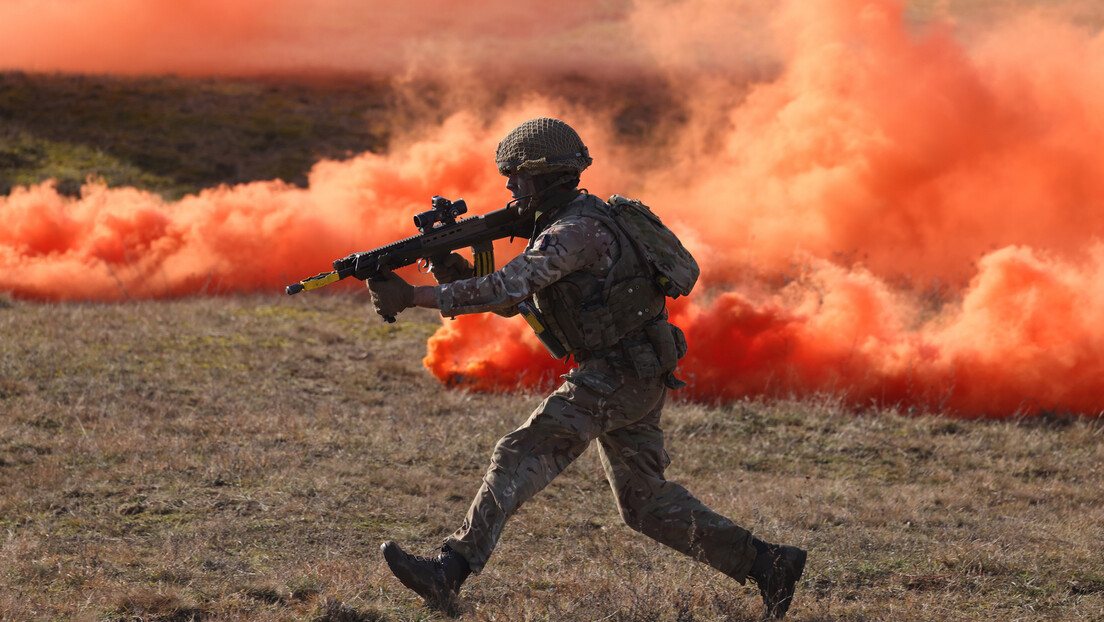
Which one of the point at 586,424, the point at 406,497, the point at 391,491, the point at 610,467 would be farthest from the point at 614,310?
the point at 391,491

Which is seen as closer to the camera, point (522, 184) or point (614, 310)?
point (614, 310)

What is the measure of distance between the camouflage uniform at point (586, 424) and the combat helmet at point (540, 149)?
17cm

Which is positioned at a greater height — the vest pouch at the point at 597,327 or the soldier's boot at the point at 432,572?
the vest pouch at the point at 597,327

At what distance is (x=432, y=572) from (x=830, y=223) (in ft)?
44.0

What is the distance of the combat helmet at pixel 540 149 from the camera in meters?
4.54

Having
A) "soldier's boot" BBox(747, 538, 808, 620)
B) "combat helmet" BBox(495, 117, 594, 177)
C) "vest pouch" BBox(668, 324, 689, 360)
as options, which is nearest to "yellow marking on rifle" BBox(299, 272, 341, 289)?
"combat helmet" BBox(495, 117, 594, 177)

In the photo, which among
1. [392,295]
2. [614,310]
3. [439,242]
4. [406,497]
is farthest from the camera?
[406,497]

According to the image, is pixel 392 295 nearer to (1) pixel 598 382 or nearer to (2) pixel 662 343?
(1) pixel 598 382

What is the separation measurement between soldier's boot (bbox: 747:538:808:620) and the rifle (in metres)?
1.86

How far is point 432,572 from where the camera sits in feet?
13.8

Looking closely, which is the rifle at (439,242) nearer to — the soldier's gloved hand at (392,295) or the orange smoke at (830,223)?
the soldier's gloved hand at (392,295)

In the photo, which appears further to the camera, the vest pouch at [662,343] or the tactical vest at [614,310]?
the vest pouch at [662,343]

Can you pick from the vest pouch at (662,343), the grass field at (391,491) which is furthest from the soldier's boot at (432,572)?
the vest pouch at (662,343)

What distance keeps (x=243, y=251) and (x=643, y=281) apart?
37.5 feet
